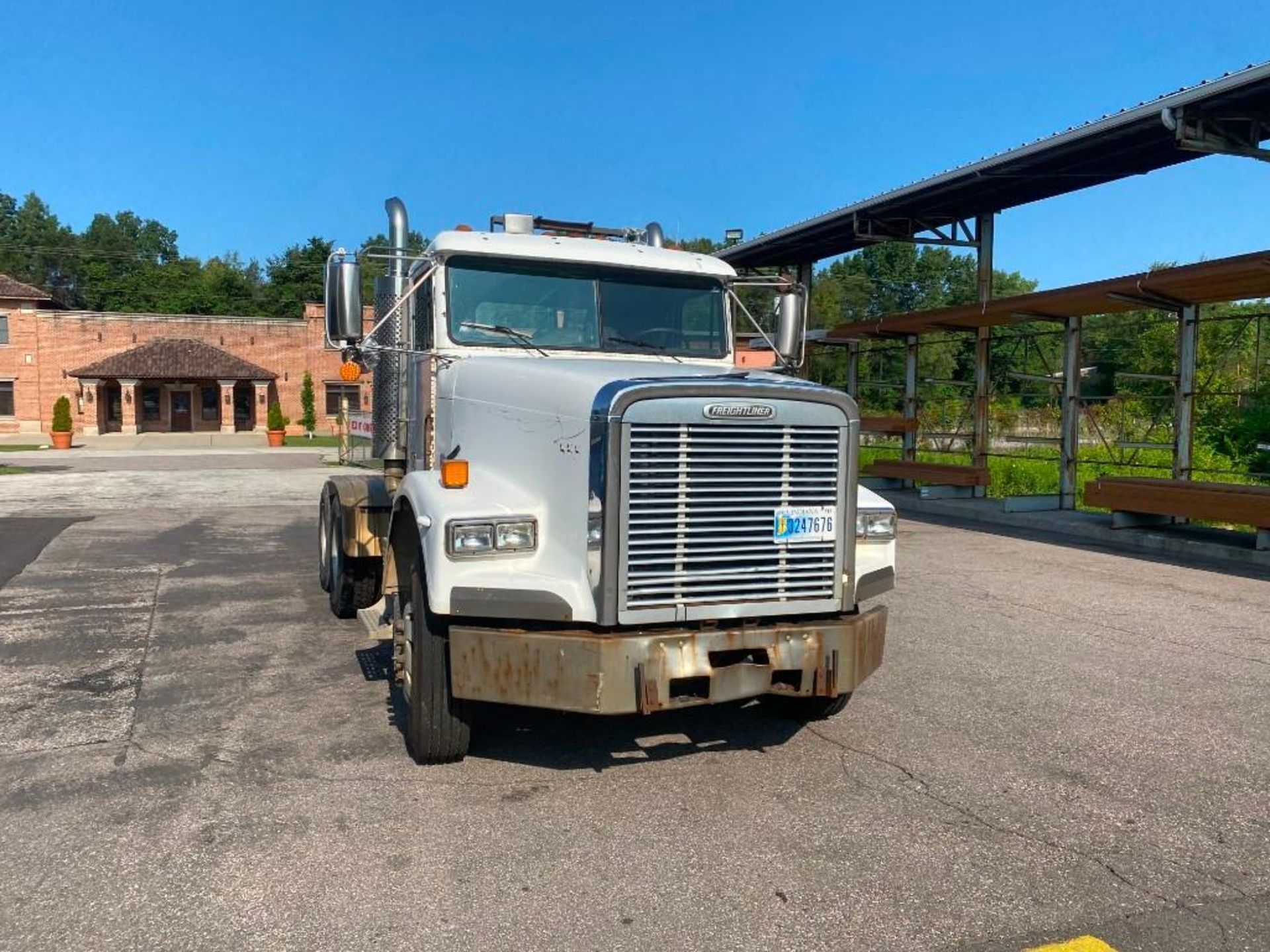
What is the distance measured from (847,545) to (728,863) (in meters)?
1.52

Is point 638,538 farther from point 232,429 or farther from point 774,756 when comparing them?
point 232,429

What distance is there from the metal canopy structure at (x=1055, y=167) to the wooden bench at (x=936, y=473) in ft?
13.9

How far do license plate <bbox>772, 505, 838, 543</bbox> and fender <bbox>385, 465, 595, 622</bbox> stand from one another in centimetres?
88

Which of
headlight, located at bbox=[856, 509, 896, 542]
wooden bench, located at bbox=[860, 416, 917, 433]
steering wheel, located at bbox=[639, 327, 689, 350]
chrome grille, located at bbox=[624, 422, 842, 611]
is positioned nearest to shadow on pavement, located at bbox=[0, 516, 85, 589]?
steering wheel, located at bbox=[639, 327, 689, 350]

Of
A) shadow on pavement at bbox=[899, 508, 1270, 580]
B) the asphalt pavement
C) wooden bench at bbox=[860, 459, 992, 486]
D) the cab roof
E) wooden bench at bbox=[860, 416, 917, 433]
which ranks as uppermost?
the cab roof

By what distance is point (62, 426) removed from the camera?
124 feet

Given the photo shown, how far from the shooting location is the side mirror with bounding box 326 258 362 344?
530cm

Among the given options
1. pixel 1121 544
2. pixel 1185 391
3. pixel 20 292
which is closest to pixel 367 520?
pixel 1121 544

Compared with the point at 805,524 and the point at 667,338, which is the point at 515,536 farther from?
the point at 667,338

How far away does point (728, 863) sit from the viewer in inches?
145

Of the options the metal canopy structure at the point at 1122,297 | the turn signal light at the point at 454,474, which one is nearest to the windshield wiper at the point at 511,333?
the turn signal light at the point at 454,474

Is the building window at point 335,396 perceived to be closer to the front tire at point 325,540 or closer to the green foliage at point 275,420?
the green foliage at point 275,420

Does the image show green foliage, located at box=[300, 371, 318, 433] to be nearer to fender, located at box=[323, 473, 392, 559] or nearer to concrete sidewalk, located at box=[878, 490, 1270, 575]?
concrete sidewalk, located at box=[878, 490, 1270, 575]

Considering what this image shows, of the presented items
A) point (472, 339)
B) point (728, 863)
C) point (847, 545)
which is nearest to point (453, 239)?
point (472, 339)
